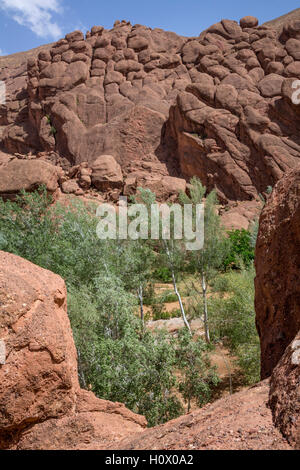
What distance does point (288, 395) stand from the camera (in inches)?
85.7

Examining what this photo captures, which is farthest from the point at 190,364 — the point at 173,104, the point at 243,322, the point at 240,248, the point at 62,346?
the point at 173,104

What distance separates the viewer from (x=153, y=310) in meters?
15.2

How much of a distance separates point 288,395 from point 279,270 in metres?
1.68

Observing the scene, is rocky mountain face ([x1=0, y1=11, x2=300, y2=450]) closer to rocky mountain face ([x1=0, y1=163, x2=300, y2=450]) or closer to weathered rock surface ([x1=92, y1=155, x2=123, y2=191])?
rocky mountain face ([x1=0, y1=163, x2=300, y2=450])

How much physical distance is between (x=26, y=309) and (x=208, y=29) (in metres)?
39.7

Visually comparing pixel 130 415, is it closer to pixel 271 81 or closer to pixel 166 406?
pixel 166 406

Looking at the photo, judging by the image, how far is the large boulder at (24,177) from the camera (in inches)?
647

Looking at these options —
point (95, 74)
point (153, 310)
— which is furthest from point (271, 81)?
point (153, 310)

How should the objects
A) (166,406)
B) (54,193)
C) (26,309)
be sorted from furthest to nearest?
(54,193)
(166,406)
(26,309)
